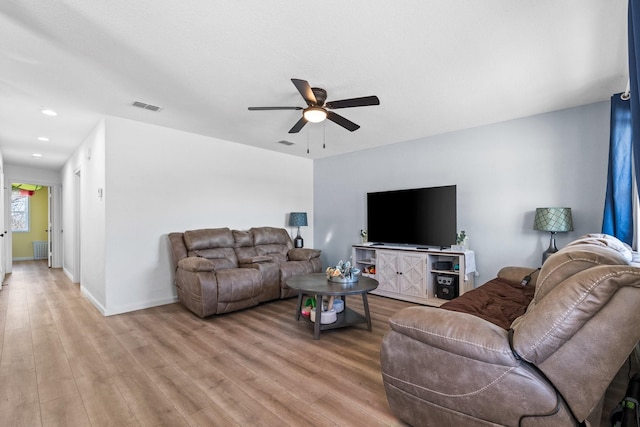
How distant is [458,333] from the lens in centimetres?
142

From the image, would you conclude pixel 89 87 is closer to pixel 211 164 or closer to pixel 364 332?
pixel 211 164

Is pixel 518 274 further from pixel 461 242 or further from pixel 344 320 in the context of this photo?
pixel 344 320

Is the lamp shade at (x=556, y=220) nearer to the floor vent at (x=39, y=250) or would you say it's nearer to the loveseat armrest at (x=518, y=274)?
the loveseat armrest at (x=518, y=274)

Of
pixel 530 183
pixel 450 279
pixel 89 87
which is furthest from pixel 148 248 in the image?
pixel 530 183

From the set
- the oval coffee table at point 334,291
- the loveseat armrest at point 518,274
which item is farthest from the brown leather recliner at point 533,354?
the loveseat armrest at point 518,274

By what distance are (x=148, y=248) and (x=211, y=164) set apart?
5.12ft

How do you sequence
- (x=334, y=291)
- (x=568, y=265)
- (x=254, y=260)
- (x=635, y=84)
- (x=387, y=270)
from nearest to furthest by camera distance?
(x=635, y=84), (x=568, y=265), (x=334, y=291), (x=254, y=260), (x=387, y=270)

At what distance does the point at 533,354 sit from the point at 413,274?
3.04 metres

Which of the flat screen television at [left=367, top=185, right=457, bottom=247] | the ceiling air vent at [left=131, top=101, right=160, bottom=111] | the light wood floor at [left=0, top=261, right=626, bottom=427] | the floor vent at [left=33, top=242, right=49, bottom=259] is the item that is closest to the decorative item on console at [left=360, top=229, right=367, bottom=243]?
the flat screen television at [left=367, top=185, right=457, bottom=247]

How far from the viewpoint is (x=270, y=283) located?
4109mm

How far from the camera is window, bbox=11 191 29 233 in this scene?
8.68 m

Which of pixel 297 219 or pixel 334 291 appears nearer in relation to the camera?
pixel 334 291

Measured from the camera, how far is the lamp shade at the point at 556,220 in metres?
3.24

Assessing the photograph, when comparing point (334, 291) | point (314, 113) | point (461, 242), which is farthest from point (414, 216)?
point (314, 113)
